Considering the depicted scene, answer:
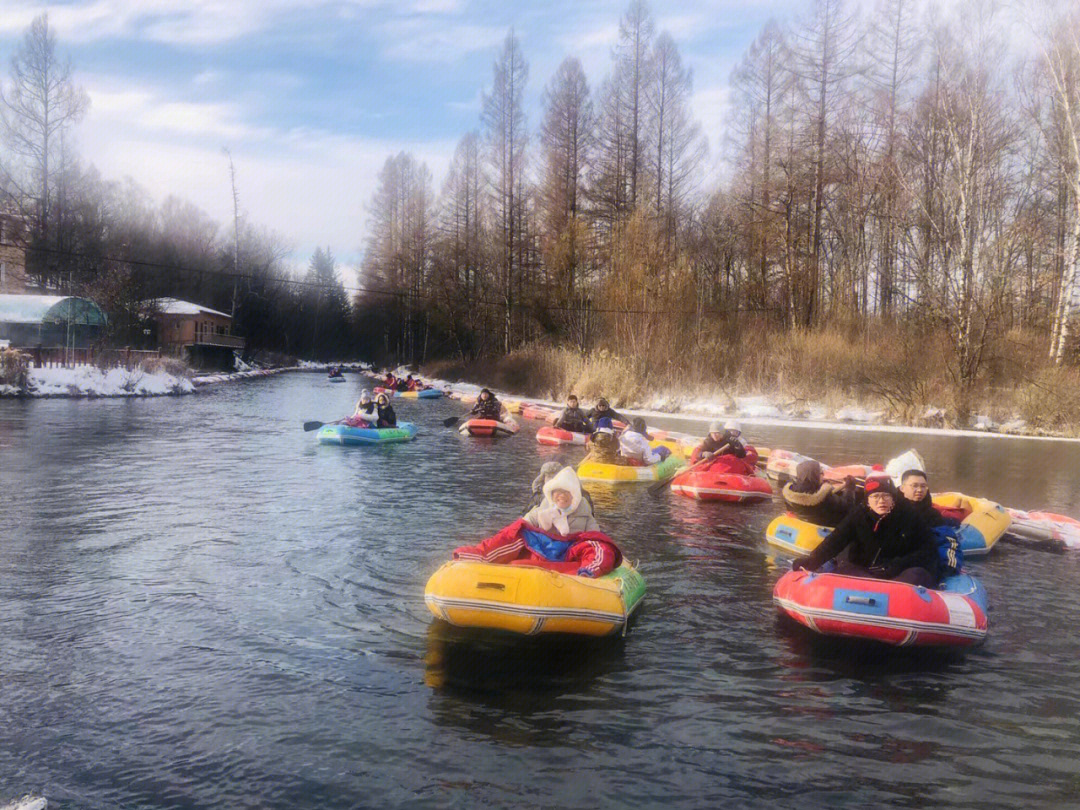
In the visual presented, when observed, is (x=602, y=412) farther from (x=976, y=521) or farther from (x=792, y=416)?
(x=792, y=416)

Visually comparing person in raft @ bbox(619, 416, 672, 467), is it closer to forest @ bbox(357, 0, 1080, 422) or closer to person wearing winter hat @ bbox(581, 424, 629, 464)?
person wearing winter hat @ bbox(581, 424, 629, 464)

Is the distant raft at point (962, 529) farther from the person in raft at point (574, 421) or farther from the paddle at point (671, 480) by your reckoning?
the person in raft at point (574, 421)

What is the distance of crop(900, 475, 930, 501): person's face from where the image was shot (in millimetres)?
6984

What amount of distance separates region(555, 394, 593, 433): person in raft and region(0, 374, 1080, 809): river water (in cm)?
797

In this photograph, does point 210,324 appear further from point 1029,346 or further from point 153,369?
point 1029,346

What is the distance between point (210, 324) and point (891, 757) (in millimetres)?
60080

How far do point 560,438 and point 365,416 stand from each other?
12.4ft

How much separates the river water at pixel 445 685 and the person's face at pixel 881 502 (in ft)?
3.31

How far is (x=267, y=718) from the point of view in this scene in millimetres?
5336

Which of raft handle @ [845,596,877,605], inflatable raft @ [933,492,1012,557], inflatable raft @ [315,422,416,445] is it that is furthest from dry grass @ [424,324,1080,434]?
raft handle @ [845,596,877,605]

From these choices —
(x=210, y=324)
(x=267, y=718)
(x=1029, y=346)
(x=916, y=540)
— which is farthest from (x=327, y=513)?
(x=210, y=324)

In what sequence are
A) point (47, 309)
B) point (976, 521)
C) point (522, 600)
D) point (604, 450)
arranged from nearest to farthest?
point (522, 600), point (976, 521), point (604, 450), point (47, 309)

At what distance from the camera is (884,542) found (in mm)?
7074

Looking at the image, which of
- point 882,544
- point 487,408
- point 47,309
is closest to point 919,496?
point 882,544
